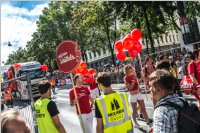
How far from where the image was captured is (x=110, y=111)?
4.87 metres

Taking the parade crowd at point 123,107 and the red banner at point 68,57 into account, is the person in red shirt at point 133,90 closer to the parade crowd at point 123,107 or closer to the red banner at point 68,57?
the parade crowd at point 123,107

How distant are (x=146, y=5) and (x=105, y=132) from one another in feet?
63.3

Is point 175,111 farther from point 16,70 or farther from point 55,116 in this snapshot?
point 16,70

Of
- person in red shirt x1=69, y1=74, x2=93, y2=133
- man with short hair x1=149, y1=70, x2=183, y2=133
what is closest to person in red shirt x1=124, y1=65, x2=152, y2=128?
person in red shirt x1=69, y1=74, x2=93, y2=133

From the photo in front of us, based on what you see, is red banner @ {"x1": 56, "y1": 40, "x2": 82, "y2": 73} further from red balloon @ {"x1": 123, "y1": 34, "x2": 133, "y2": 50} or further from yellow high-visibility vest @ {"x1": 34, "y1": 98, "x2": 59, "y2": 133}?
red balloon @ {"x1": 123, "y1": 34, "x2": 133, "y2": 50}

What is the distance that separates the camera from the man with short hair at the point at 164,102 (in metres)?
3.05

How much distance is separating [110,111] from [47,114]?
3.77ft

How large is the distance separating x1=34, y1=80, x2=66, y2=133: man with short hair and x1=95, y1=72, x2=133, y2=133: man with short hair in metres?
0.87

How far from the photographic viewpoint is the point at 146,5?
2320 cm

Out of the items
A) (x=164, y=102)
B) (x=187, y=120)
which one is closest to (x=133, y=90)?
(x=164, y=102)

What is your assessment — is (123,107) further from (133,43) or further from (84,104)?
(133,43)

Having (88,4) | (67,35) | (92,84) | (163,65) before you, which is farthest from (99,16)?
(163,65)

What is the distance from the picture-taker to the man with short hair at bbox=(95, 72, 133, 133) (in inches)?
190

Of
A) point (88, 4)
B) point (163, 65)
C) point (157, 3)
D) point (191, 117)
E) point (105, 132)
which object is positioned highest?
point (88, 4)
